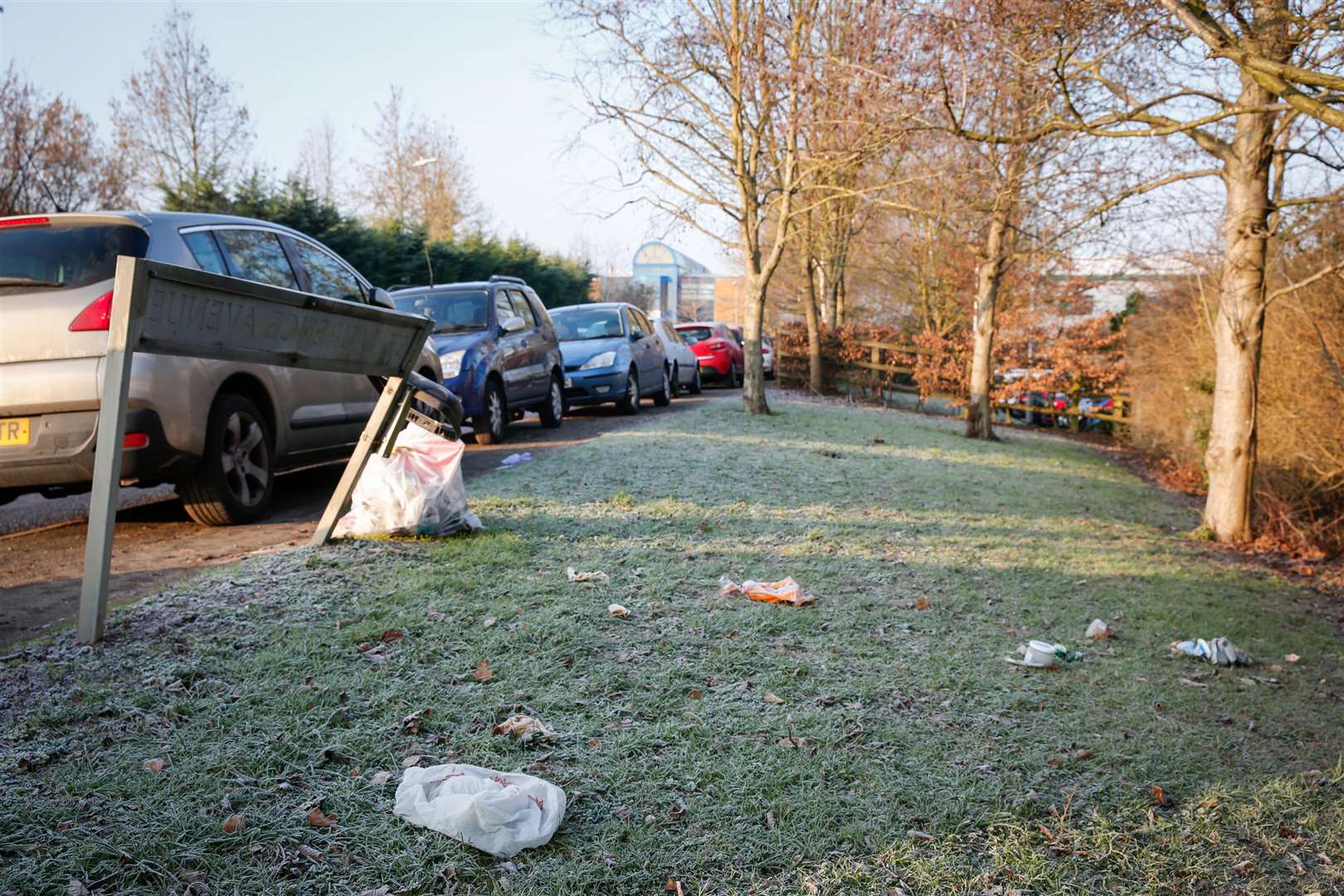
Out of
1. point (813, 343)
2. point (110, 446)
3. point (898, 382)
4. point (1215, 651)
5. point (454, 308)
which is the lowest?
point (1215, 651)

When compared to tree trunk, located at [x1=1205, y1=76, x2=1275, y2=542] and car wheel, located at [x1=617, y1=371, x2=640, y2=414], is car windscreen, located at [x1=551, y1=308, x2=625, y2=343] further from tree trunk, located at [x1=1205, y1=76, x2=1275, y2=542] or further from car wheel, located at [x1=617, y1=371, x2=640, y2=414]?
tree trunk, located at [x1=1205, y1=76, x2=1275, y2=542]

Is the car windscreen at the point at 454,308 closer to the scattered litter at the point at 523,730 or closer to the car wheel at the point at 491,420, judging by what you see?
the car wheel at the point at 491,420

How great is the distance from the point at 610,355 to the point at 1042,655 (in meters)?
11.0

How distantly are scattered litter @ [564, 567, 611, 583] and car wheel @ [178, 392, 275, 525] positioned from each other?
2.58m

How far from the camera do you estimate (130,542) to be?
612cm

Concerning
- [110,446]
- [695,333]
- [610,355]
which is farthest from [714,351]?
[110,446]

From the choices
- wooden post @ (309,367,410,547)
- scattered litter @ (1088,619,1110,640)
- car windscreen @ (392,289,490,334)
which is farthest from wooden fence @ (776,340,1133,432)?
wooden post @ (309,367,410,547)

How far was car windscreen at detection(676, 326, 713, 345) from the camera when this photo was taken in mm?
25473

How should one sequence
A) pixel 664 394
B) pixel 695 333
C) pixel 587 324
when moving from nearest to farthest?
pixel 587 324 → pixel 664 394 → pixel 695 333

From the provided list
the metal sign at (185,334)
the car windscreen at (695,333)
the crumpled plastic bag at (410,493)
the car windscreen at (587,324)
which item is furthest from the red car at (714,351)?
the metal sign at (185,334)

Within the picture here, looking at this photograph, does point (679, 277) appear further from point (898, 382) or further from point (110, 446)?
point (110, 446)

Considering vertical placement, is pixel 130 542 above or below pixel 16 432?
below

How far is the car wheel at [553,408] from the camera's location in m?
12.9

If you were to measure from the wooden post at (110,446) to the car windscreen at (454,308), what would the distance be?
25.7 ft
